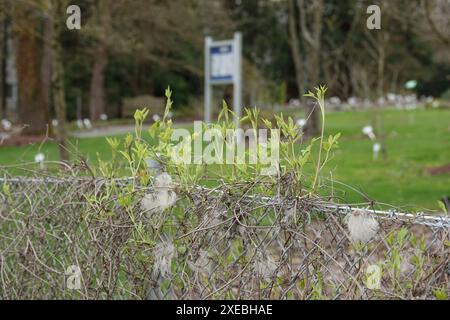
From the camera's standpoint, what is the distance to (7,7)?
16188 mm

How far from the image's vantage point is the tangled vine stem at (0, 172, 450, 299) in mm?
2338

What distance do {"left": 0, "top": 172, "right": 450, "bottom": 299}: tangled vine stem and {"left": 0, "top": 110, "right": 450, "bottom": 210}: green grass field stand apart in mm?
279

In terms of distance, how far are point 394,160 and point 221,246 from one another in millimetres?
12746

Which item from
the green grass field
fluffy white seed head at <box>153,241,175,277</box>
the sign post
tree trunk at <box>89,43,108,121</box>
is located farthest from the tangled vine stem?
tree trunk at <box>89,43,108,121</box>

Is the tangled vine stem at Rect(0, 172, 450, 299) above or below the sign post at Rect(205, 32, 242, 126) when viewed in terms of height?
below

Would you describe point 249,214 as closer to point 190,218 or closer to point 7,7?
A: point 190,218

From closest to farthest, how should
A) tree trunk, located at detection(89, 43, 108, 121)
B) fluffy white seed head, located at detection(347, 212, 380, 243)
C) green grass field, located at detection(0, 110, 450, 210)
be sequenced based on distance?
fluffy white seed head, located at detection(347, 212, 380, 243) → green grass field, located at detection(0, 110, 450, 210) → tree trunk, located at detection(89, 43, 108, 121)

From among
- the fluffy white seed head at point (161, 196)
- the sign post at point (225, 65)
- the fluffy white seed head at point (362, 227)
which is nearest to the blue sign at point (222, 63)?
the sign post at point (225, 65)

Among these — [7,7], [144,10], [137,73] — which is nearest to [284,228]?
[7,7]

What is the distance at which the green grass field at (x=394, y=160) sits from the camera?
10307 millimetres

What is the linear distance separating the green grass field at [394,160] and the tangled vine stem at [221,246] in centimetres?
28

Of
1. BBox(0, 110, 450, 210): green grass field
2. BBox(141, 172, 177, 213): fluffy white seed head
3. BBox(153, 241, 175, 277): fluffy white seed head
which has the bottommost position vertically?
BBox(0, 110, 450, 210): green grass field

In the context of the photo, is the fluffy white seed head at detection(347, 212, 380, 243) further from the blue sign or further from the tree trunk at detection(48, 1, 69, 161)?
the blue sign

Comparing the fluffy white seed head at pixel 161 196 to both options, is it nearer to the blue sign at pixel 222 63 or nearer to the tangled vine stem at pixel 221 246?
the tangled vine stem at pixel 221 246
